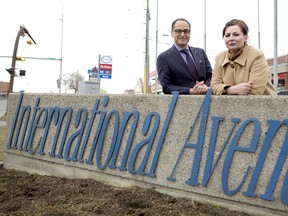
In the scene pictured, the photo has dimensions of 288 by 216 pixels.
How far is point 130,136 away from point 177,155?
0.63 metres

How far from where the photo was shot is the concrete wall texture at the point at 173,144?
2.68 metres

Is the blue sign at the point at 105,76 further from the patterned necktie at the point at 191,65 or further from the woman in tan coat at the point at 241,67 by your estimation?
the woman in tan coat at the point at 241,67

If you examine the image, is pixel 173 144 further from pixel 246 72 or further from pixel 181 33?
pixel 181 33

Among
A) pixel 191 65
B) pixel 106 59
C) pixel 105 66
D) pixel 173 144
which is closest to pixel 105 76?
pixel 105 66

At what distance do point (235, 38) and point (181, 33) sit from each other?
819mm

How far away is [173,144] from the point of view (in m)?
3.23

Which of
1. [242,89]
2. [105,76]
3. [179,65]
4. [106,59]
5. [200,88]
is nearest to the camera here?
[242,89]

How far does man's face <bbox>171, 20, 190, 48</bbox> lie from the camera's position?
3.56m

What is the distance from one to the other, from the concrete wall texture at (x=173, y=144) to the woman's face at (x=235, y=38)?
1.49ft

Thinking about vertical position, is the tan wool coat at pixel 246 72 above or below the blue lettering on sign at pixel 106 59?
below

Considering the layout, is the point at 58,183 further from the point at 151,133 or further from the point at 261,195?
the point at 261,195

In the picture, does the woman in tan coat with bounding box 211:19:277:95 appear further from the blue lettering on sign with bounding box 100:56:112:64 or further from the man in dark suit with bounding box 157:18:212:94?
the blue lettering on sign with bounding box 100:56:112:64

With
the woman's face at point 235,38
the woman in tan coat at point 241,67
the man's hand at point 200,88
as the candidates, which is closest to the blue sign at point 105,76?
the man's hand at point 200,88

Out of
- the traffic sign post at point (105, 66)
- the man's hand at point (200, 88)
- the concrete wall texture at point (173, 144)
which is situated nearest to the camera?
the concrete wall texture at point (173, 144)
